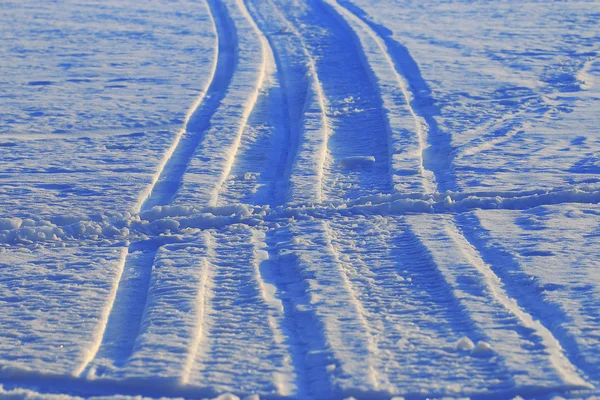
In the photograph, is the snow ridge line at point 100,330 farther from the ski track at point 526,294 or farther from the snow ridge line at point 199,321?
the ski track at point 526,294

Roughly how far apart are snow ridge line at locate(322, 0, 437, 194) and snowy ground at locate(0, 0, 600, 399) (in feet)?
0.10

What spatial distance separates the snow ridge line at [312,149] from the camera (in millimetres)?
4340

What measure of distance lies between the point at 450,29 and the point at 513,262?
6.95 meters

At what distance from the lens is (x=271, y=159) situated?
5.02 m

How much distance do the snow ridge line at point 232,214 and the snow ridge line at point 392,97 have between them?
252 millimetres

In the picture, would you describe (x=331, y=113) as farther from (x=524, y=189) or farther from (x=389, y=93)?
(x=524, y=189)

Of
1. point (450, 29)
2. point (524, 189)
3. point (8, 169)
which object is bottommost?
point (8, 169)

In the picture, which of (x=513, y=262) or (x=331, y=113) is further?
(x=331, y=113)

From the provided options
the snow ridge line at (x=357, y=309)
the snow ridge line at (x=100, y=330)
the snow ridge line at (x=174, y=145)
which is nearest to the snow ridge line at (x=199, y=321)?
the snow ridge line at (x=100, y=330)

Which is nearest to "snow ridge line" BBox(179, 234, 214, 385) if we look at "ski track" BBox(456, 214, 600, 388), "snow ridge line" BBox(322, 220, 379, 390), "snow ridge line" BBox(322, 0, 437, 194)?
"snow ridge line" BBox(322, 220, 379, 390)

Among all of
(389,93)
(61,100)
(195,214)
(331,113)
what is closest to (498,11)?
(389,93)

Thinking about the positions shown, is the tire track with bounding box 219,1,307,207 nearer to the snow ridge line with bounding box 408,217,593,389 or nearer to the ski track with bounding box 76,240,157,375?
the ski track with bounding box 76,240,157,375

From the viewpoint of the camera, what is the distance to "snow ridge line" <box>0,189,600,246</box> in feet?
12.6

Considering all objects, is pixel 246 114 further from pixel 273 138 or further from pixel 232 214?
pixel 232 214
